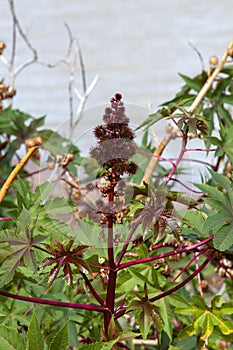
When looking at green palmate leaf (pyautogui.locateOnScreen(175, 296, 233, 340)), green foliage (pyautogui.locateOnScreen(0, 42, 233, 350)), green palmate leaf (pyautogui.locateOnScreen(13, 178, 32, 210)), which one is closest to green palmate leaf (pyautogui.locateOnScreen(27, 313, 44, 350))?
A: green foliage (pyautogui.locateOnScreen(0, 42, 233, 350))

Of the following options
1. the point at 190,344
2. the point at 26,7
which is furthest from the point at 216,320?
the point at 26,7

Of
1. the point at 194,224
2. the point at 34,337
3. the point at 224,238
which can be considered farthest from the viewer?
the point at 194,224

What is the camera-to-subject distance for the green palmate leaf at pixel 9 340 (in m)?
0.64

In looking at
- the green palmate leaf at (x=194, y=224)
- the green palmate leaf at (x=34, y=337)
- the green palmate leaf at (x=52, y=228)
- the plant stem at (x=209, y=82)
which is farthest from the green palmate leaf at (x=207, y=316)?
the plant stem at (x=209, y=82)

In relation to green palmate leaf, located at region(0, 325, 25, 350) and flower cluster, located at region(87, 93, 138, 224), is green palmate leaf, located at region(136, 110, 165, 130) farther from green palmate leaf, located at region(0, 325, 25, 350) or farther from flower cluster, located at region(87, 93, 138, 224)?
green palmate leaf, located at region(0, 325, 25, 350)

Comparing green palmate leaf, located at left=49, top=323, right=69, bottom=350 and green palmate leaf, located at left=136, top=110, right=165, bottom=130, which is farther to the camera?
green palmate leaf, located at left=136, top=110, right=165, bottom=130

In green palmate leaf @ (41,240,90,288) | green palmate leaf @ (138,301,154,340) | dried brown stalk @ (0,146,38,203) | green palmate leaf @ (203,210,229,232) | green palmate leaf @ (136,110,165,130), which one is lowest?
green palmate leaf @ (138,301,154,340)

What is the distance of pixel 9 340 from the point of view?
647mm

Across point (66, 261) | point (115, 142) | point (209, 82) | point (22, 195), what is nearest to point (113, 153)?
point (115, 142)

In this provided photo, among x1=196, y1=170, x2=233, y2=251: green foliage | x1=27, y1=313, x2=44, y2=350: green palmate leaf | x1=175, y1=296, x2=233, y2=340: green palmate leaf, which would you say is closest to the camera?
x1=27, y1=313, x2=44, y2=350: green palmate leaf

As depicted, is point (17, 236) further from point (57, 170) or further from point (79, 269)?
point (57, 170)

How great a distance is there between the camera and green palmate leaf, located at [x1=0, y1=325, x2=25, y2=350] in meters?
0.64

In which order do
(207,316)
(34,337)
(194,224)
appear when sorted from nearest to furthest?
1. (34,337)
2. (194,224)
3. (207,316)

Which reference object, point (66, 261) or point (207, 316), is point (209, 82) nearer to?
point (207, 316)
